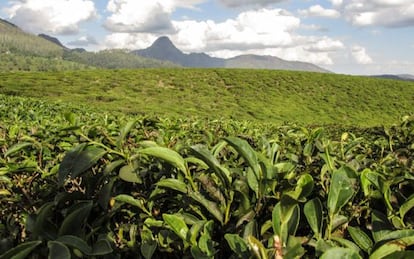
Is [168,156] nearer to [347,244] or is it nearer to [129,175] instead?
[129,175]

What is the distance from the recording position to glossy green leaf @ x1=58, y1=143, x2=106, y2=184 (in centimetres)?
122

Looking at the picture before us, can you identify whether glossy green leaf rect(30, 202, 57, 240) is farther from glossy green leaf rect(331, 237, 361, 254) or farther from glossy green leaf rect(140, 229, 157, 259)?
glossy green leaf rect(331, 237, 361, 254)

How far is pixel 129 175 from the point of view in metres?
1.36

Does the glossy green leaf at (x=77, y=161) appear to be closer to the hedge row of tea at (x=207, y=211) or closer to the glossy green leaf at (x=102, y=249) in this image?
the hedge row of tea at (x=207, y=211)

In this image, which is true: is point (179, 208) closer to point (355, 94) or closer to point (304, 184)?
point (304, 184)

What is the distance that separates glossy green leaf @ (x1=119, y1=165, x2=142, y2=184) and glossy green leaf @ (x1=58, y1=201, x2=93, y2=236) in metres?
Result: 0.21

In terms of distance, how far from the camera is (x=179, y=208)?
1367 mm

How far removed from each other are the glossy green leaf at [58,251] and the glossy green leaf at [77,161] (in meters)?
0.27

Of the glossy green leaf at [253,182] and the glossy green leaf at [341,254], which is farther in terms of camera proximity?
the glossy green leaf at [253,182]

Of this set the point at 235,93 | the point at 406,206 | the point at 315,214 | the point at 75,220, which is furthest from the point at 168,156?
the point at 235,93

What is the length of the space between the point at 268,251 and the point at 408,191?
2.15 ft

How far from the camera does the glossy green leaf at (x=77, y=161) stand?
122cm

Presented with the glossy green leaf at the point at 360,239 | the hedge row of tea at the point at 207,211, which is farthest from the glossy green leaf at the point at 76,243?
the glossy green leaf at the point at 360,239

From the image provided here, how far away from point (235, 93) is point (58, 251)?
5264 centimetres
